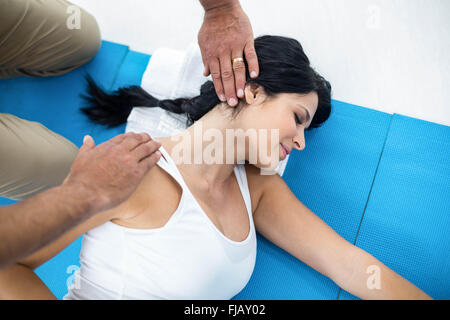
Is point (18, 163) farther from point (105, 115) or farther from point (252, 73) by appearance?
point (252, 73)

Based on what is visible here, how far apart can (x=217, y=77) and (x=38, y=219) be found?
2.87ft

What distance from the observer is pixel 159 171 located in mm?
1336

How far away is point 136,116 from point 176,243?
909mm

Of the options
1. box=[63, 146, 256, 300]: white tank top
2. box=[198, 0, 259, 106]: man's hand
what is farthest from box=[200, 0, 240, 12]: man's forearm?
box=[63, 146, 256, 300]: white tank top

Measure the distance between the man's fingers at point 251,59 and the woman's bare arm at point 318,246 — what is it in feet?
1.74

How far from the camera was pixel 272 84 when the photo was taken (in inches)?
52.9

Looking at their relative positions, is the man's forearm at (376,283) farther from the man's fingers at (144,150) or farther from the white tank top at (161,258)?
the man's fingers at (144,150)

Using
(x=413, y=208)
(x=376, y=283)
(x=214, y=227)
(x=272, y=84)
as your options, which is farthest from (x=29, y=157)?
(x=413, y=208)

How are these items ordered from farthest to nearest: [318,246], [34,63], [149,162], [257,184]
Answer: [34,63]
[257,184]
[318,246]
[149,162]

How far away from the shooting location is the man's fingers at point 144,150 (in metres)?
1.16

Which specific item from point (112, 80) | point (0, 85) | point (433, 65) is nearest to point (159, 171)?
point (112, 80)

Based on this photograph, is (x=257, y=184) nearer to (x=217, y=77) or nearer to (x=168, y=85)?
(x=217, y=77)

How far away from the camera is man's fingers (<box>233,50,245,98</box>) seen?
136 centimetres

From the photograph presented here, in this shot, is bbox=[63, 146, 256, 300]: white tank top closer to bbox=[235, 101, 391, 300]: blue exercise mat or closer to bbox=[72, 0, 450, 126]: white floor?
bbox=[235, 101, 391, 300]: blue exercise mat
